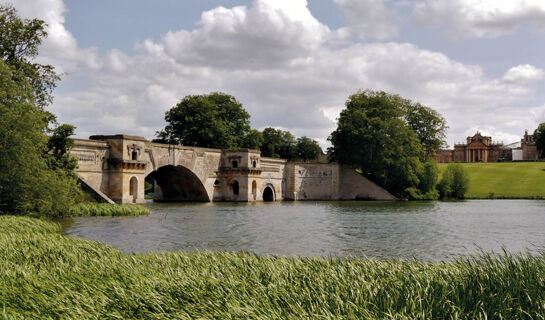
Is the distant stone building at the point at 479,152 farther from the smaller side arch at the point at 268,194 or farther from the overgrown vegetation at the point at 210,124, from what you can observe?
the smaller side arch at the point at 268,194

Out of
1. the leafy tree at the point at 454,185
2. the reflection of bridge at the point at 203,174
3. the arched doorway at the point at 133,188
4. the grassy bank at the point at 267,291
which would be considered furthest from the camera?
the leafy tree at the point at 454,185

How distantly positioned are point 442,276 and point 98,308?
4.14m

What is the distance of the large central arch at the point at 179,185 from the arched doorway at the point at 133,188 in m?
6.56

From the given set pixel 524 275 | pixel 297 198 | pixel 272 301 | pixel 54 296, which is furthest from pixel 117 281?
pixel 297 198

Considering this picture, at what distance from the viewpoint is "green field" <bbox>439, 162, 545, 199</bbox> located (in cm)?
5766

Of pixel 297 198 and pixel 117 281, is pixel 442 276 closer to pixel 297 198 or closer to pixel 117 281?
pixel 117 281

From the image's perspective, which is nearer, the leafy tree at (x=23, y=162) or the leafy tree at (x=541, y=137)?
the leafy tree at (x=23, y=162)

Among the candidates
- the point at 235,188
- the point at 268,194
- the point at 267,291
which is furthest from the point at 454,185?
the point at 267,291

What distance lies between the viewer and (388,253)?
543 inches

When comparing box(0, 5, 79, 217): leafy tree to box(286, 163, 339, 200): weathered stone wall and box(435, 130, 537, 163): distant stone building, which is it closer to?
box(286, 163, 339, 200): weathered stone wall

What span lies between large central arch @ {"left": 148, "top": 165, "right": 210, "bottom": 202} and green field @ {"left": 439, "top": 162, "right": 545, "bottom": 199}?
30.6 meters

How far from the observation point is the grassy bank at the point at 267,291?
4.96 m

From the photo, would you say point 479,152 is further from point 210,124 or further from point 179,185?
point 179,185

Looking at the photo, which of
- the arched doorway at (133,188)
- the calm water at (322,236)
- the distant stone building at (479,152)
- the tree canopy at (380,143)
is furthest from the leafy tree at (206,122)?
the distant stone building at (479,152)
